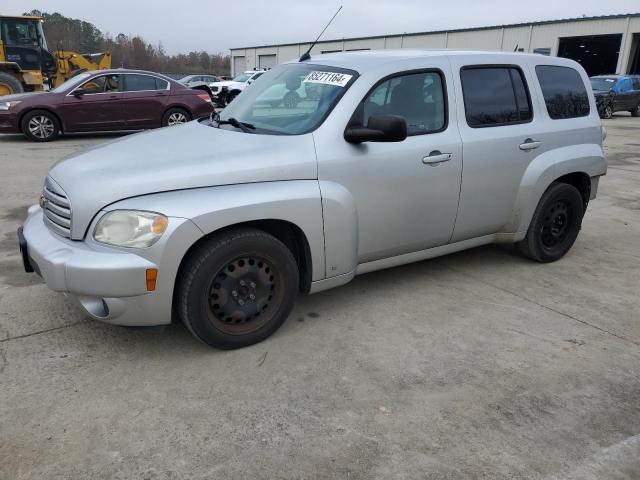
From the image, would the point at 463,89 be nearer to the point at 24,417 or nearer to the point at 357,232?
the point at 357,232

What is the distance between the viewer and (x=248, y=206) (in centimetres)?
305

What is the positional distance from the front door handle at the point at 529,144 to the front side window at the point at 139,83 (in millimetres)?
9812

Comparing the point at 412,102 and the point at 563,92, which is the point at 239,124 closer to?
the point at 412,102

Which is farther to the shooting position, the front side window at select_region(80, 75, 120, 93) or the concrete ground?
the front side window at select_region(80, 75, 120, 93)

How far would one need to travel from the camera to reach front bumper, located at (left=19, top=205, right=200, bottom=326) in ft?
9.23

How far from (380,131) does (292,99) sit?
0.81m

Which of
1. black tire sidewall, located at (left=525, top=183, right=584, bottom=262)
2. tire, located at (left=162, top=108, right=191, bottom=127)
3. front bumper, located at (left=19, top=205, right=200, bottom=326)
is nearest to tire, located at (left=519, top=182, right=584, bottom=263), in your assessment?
black tire sidewall, located at (left=525, top=183, right=584, bottom=262)

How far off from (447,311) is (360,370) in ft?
3.52

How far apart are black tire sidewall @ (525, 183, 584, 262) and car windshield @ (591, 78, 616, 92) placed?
20097mm

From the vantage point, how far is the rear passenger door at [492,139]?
4051mm

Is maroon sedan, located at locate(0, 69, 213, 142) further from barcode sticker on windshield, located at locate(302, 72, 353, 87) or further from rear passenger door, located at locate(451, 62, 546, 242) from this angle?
rear passenger door, located at locate(451, 62, 546, 242)

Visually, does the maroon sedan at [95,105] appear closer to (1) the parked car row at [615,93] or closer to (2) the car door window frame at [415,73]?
(2) the car door window frame at [415,73]

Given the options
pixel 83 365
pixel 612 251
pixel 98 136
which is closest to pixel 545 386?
pixel 83 365

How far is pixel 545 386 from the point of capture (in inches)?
119
